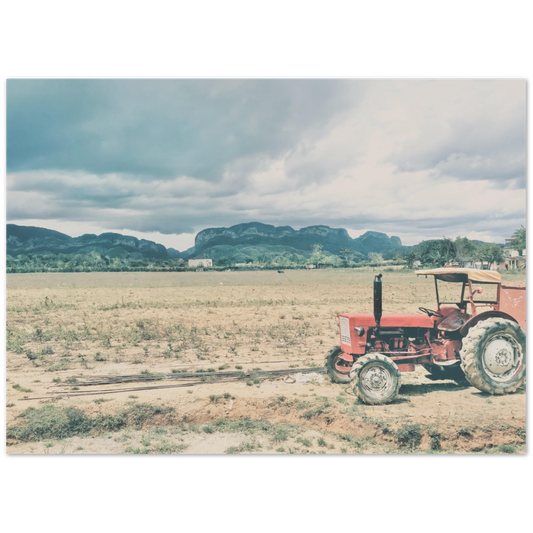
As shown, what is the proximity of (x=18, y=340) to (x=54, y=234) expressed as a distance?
13.3 ft

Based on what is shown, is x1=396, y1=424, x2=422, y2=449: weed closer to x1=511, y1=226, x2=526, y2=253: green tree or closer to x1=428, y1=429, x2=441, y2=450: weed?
x1=428, y1=429, x2=441, y2=450: weed

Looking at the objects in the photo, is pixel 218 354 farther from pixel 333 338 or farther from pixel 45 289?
pixel 45 289

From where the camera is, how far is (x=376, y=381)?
6.66 meters

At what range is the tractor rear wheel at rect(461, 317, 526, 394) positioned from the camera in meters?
6.64

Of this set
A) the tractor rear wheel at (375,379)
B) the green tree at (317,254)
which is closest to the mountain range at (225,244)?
the green tree at (317,254)

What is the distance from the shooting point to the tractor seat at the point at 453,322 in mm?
7004

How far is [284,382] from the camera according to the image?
314 inches

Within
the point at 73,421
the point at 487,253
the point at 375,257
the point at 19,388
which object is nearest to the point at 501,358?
the point at 487,253

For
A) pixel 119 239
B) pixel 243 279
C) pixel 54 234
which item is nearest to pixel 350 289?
pixel 243 279

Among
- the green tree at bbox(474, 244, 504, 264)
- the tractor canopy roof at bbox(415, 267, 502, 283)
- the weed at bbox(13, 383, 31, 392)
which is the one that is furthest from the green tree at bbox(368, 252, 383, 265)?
the weed at bbox(13, 383, 31, 392)

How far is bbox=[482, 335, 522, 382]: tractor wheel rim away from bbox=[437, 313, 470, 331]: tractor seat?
20.1 inches

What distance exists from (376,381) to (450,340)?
1.49 meters

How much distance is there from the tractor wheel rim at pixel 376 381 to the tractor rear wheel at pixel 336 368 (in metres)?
0.70

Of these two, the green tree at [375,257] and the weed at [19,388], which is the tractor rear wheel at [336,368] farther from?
the weed at [19,388]
